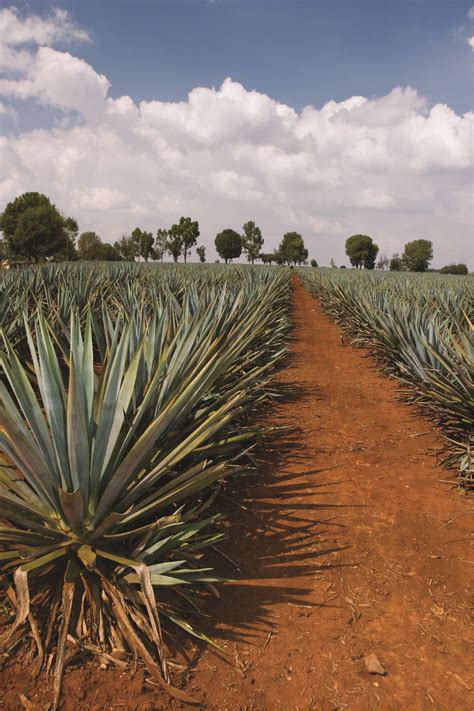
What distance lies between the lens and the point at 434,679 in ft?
4.96

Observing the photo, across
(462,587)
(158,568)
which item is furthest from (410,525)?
(158,568)

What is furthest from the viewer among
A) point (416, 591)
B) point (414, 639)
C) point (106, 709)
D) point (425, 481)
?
point (425, 481)

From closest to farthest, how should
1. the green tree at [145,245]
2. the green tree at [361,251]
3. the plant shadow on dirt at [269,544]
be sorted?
the plant shadow on dirt at [269,544], the green tree at [145,245], the green tree at [361,251]

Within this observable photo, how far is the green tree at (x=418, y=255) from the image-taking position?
83.2 meters

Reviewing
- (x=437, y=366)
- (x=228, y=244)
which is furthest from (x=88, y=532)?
(x=228, y=244)

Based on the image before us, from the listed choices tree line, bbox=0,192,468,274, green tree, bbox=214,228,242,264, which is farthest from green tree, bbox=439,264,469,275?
green tree, bbox=214,228,242,264

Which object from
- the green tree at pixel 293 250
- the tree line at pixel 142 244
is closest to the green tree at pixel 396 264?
the tree line at pixel 142 244

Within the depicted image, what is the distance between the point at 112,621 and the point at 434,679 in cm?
116

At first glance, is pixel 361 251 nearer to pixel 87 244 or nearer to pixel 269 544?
pixel 87 244

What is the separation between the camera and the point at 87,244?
6944 cm

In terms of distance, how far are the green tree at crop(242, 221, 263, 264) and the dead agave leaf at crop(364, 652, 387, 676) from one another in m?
88.0

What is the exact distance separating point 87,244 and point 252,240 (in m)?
33.3

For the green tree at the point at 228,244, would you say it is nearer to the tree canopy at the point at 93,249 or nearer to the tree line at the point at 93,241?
the tree line at the point at 93,241

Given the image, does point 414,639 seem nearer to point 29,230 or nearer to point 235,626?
point 235,626
